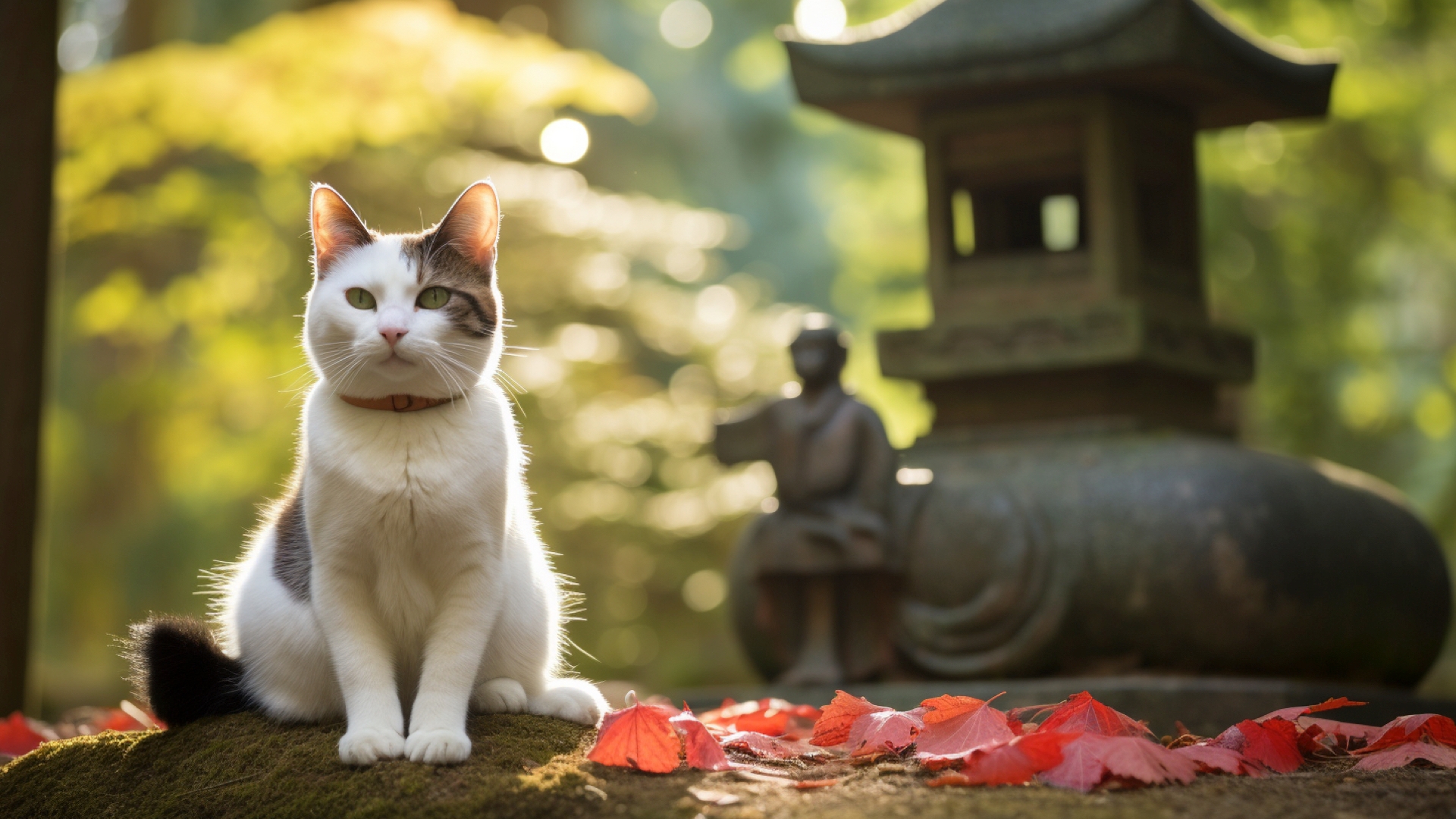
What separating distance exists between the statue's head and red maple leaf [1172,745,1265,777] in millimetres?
2254

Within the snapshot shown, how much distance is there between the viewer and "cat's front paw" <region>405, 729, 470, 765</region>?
1.94 m

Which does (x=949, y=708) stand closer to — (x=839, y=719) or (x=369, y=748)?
A: (x=839, y=719)

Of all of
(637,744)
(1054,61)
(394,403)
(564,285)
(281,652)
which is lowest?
(637,744)

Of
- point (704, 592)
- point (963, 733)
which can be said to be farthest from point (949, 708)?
point (704, 592)

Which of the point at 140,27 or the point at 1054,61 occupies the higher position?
the point at 140,27

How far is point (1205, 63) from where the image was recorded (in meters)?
4.27

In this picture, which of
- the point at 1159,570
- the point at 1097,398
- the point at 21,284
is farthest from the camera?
the point at 1097,398

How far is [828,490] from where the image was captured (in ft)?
13.2

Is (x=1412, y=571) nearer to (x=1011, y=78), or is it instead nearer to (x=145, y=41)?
(x=1011, y=78)

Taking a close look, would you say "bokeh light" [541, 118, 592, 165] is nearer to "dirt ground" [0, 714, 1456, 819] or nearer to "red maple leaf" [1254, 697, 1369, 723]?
"dirt ground" [0, 714, 1456, 819]

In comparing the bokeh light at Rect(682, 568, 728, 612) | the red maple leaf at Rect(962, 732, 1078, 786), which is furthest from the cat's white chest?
the bokeh light at Rect(682, 568, 728, 612)

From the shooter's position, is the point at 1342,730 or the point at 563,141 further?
the point at 563,141

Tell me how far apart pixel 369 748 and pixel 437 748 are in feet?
0.37

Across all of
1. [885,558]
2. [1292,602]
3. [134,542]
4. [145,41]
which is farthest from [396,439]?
[134,542]
